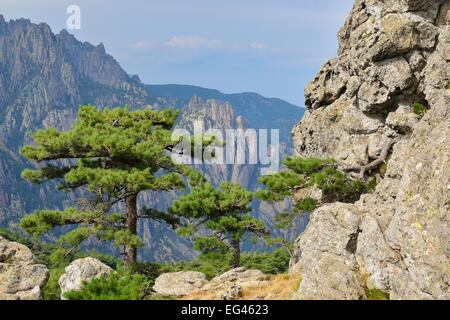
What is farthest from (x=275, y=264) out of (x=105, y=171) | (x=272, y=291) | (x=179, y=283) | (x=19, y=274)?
(x=19, y=274)

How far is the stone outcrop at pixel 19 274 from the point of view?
14914 mm

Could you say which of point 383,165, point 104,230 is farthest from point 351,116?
point 104,230

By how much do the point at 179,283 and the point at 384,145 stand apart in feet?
37.6

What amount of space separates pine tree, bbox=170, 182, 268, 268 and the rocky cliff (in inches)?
117

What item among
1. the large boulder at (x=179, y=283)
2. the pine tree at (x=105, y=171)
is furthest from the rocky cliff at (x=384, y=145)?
the pine tree at (x=105, y=171)

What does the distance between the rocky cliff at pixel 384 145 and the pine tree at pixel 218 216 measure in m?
2.96

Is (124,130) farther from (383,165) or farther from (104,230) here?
(383,165)

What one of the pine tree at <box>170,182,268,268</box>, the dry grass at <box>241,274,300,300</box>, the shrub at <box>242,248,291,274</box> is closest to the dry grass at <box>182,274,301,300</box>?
the dry grass at <box>241,274,300,300</box>

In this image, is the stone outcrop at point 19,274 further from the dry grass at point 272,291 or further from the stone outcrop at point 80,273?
the dry grass at point 272,291

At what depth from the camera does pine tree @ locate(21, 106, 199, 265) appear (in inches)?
819

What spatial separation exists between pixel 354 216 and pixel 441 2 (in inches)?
521

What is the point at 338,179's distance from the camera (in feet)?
68.6

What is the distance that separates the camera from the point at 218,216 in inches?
872

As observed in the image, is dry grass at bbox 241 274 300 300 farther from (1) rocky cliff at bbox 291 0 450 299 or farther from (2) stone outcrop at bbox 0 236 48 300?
(2) stone outcrop at bbox 0 236 48 300
